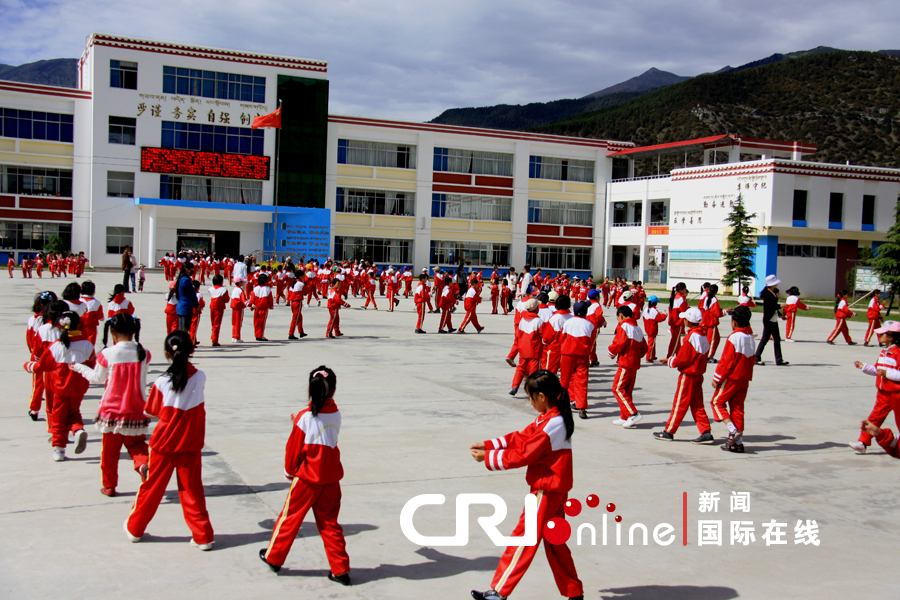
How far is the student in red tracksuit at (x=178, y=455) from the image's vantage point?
5.04 meters

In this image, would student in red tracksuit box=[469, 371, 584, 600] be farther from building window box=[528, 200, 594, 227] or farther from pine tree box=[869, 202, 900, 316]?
building window box=[528, 200, 594, 227]

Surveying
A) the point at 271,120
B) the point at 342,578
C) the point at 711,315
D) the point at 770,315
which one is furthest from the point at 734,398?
the point at 271,120

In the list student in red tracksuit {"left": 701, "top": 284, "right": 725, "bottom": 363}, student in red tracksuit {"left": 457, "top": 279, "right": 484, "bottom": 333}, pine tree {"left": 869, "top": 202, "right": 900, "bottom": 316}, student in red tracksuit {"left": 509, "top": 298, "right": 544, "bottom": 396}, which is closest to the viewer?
student in red tracksuit {"left": 509, "top": 298, "right": 544, "bottom": 396}

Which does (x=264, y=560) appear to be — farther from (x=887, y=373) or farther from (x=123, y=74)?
(x=123, y=74)

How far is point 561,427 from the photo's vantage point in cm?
428

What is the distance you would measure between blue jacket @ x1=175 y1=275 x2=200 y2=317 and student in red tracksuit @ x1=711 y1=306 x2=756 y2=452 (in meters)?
9.62

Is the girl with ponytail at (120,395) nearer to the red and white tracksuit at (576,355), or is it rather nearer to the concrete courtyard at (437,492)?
the concrete courtyard at (437,492)

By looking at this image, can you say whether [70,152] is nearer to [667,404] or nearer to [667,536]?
[667,404]

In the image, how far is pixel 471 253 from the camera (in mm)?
57875

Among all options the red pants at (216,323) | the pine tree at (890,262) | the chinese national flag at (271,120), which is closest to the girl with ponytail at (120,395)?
the red pants at (216,323)

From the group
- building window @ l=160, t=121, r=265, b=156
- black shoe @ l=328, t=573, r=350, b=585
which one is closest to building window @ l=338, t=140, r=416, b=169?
building window @ l=160, t=121, r=265, b=156

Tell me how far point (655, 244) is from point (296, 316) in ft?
131

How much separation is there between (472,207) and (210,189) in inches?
758

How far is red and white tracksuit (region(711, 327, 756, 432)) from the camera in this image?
8.25 m
